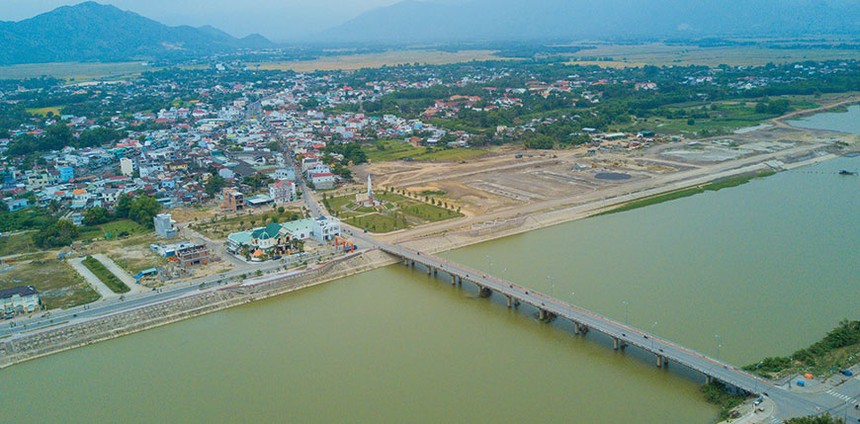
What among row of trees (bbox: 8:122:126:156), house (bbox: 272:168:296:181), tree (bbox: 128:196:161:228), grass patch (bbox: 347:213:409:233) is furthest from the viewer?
row of trees (bbox: 8:122:126:156)

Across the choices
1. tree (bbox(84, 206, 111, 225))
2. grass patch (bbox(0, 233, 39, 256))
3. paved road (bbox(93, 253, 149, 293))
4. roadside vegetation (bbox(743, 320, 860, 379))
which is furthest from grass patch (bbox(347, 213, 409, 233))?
roadside vegetation (bbox(743, 320, 860, 379))

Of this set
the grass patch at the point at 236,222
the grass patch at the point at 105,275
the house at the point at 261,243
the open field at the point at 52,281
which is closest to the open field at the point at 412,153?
the grass patch at the point at 236,222

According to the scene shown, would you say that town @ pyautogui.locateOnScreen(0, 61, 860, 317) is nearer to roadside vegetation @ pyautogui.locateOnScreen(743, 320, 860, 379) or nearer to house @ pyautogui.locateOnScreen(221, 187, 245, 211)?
house @ pyautogui.locateOnScreen(221, 187, 245, 211)

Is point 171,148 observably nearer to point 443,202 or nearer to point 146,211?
point 146,211

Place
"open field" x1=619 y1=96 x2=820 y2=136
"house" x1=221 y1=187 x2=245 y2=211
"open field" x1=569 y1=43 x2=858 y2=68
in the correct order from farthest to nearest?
"open field" x1=569 y1=43 x2=858 y2=68 < "open field" x1=619 y1=96 x2=820 y2=136 < "house" x1=221 y1=187 x2=245 y2=211

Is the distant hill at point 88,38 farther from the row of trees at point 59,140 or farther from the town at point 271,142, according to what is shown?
the row of trees at point 59,140

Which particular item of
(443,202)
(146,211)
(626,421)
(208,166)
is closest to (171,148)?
(208,166)
